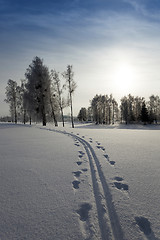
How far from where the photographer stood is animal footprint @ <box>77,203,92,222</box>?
1763mm

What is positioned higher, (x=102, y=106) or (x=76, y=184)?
(x=102, y=106)

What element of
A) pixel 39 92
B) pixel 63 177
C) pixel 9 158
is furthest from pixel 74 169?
pixel 39 92

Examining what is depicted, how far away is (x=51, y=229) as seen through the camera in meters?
1.51

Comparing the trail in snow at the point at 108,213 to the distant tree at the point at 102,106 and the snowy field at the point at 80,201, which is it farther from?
the distant tree at the point at 102,106

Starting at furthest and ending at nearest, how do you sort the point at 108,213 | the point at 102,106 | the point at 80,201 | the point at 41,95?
the point at 102,106, the point at 41,95, the point at 80,201, the point at 108,213

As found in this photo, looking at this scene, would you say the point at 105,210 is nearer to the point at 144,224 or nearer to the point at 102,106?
the point at 144,224

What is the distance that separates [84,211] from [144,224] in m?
0.81

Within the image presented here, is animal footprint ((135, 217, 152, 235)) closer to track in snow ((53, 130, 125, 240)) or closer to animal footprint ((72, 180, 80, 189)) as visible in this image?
track in snow ((53, 130, 125, 240))

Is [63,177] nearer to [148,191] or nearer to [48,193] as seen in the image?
[48,193]

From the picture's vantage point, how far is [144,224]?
161cm

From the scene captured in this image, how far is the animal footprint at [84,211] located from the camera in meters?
1.76

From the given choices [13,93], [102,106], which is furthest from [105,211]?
[102,106]

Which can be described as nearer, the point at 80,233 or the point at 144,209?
the point at 80,233

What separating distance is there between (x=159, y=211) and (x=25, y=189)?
222cm
